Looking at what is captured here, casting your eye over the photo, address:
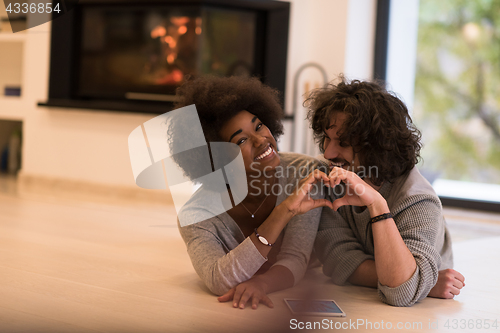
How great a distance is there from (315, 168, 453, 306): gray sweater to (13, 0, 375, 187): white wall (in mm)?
1771

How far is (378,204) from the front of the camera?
4.35ft

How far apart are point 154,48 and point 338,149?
231 centimetres

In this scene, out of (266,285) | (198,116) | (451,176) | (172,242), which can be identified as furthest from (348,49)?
(266,285)

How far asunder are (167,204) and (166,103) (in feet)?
2.22

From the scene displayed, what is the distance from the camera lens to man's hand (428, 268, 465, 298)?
59.6 inches

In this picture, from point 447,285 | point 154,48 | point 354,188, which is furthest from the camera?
point 154,48

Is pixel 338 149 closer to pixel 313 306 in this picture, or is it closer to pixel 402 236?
pixel 402 236

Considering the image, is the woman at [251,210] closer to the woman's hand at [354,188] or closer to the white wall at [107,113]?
the woman's hand at [354,188]

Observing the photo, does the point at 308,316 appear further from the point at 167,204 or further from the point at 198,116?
the point at 167,204

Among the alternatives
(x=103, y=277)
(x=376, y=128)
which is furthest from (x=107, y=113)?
(x=376, y=128)

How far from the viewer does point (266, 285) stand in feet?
4.67

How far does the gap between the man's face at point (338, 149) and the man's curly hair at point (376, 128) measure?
0.04 feet

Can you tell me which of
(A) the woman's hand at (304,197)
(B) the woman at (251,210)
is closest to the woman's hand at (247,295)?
(B) the woman at (251,210)

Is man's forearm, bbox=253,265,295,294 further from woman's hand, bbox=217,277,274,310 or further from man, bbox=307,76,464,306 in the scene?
man, bbox=307,76,464,306
